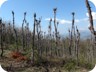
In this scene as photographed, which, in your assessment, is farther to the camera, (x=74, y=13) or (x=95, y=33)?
(x=74, y=13)

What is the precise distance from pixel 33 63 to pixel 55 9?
5.98m

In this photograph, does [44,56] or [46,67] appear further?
[44,56]

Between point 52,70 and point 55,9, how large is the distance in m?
2.50

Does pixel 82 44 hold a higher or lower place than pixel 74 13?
lower

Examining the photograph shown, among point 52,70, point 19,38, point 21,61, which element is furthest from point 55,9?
point 19,38

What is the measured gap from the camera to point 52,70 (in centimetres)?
854

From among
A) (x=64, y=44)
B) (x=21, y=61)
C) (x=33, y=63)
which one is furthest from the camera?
(x=64, y=44)

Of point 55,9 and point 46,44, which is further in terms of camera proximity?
point 46,44

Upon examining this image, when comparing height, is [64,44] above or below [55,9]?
below

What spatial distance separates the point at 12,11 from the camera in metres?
6.91

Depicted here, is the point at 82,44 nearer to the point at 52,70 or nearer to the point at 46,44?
the point at 46,44

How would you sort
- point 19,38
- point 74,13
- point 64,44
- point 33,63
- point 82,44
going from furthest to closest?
1. point 82,44
2. point 64,44
3. point 19,38
4. point 33,63
5. point 74,13

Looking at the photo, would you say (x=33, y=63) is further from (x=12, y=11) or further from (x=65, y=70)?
(x=12, y=11)

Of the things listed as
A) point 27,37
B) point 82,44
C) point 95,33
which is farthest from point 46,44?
point 95,33
